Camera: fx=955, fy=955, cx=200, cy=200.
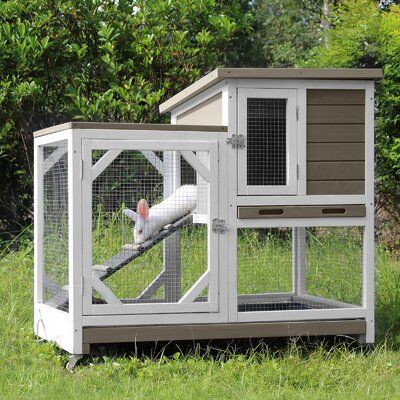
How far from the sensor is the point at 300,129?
5.64 metres

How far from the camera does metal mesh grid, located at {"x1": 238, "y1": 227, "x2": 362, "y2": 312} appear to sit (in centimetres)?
647

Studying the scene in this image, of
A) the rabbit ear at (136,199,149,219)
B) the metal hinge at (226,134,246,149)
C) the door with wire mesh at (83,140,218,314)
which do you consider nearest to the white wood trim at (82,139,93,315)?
the door with wire mesh at (83,140,218,314)

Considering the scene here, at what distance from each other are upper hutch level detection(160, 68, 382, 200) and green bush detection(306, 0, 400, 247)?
3.62 metres

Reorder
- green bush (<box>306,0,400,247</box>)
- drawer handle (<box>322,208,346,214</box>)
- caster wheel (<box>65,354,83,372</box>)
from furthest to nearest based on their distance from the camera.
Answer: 1. green bush (<box>306,0,400,247</box>)
2. drawer handle (<box>322,208,346,214</box>)
3. caster wheel (<box>65,354,83,372</box>)

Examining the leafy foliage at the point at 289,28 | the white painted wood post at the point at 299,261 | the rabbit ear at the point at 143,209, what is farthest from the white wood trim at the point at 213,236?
the leafy foliage at the point at 289,28

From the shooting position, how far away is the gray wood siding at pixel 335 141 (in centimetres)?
568

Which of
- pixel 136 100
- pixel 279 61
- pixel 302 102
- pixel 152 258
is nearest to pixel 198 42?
pixel 136 100

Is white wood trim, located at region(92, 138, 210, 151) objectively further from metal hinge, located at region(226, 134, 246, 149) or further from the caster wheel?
the caster wheel

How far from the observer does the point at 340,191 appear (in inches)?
225

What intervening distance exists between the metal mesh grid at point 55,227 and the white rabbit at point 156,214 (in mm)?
437

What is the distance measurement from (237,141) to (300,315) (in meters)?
1.10

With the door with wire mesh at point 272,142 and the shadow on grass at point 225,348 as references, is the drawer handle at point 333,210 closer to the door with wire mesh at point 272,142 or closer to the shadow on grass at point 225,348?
the door with wire mesh at point 272,142

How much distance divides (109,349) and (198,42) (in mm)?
5130

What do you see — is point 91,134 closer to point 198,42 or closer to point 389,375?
point 389,375
